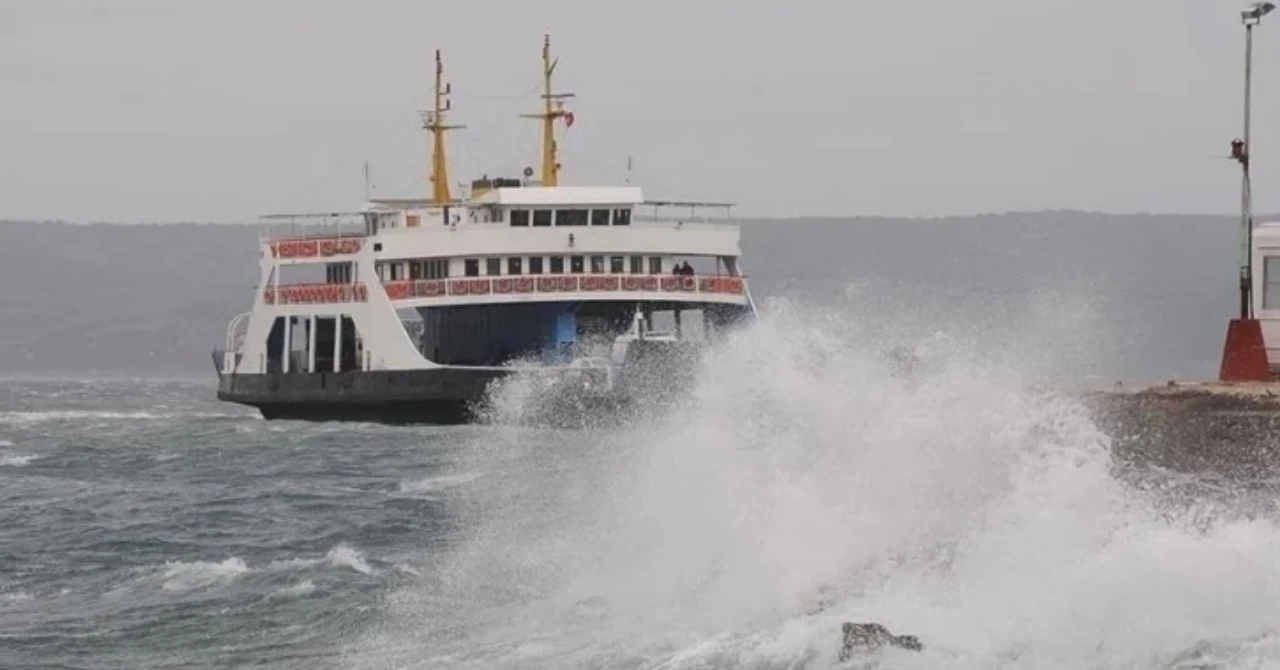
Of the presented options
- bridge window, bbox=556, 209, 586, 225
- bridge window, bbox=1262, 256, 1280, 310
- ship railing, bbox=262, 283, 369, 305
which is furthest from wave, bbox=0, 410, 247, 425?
bridge window, bbox=1262, 256, 1280, 310

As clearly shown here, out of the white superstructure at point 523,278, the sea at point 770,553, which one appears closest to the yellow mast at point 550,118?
the white superstructure at point 523,278

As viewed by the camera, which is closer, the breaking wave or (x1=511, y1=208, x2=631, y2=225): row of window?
the breaking wave

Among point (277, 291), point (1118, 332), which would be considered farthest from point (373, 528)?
point (1118, 332)

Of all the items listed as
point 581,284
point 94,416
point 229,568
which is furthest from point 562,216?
point 229,568

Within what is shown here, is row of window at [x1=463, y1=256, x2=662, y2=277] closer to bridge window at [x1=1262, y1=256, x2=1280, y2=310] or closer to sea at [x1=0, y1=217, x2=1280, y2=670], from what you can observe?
sea at [x1=0, y1=217, x2=1280, y2=670]

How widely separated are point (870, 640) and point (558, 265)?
1698 inches

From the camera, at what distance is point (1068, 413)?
24859 mm

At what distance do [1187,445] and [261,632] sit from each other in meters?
9.33

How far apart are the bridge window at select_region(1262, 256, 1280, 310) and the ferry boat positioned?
89.9 feet

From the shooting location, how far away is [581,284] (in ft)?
205

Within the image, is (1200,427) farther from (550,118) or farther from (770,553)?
(550,118)

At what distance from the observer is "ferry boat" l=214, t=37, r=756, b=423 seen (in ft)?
203

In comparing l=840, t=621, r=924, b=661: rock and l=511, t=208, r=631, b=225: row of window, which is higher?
l=511, t=208, r=631, b=225: row of window

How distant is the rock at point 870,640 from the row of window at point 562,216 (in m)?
43.1
